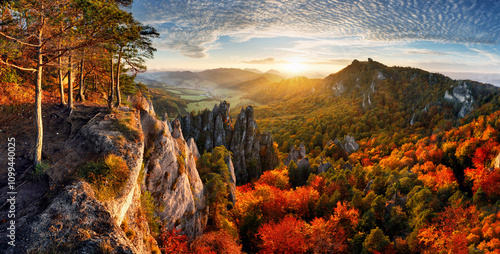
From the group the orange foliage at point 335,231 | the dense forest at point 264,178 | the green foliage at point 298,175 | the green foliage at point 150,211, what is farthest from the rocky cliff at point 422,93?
the green foliage at point 150,211

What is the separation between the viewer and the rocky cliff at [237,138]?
206 ft

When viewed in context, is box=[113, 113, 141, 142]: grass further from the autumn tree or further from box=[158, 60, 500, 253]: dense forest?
box=[158, 60, 500, 253]: dense forest

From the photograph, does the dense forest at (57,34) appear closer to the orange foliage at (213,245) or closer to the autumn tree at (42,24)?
the autumn tree at (42,24)

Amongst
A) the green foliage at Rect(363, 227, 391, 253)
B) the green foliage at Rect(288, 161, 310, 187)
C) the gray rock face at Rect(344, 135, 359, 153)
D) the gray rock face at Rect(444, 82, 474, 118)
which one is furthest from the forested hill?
the green foliage at Rect(363, 227, 391, 253)

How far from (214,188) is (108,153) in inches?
762

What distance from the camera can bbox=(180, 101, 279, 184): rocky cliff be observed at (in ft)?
206

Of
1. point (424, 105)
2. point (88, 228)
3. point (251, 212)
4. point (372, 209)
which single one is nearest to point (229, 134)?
point (251, 212)

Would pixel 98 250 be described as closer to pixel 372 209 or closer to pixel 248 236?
pixel 248 236

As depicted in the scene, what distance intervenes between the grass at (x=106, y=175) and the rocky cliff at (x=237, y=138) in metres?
48.4

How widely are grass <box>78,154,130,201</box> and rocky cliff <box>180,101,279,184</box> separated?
4840 centimetres

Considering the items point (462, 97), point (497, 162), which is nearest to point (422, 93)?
point (462, 97)

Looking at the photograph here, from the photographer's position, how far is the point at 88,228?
962 cm

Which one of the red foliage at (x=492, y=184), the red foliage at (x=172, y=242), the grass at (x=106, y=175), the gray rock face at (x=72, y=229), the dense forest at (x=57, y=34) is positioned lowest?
the red foliage at (x=492, y=184)

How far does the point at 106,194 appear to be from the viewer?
11992 mm
